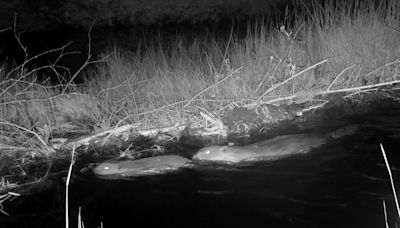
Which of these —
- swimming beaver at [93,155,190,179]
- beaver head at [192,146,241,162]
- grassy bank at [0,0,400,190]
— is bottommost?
swimming beaver at [93,155,190,179]

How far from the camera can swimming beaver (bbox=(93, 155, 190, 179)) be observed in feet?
15.4

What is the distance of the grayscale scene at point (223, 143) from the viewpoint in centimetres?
392

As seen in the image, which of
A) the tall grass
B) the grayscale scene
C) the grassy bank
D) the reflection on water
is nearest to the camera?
the reflection on water

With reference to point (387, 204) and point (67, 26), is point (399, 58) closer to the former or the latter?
point (387, 204)

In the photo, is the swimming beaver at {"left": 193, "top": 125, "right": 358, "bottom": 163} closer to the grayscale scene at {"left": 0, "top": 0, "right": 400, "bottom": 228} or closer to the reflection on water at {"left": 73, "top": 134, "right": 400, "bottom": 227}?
the grayscale scene at {"left": 0, "top": 0, "right": 400, "bottom": 228}

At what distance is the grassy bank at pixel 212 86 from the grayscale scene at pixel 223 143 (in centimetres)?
2

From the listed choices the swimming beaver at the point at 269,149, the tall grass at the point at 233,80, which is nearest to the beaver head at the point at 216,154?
the swimming beaver at the point at 269,149

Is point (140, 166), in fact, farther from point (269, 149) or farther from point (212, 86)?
point (212, 86)

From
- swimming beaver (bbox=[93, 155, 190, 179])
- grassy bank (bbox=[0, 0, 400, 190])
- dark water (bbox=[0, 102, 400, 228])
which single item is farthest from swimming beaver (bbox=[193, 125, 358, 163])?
grassy bank (bbox=[0, 0, 400, 190])

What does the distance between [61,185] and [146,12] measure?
11.0m

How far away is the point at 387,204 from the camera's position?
3.67 metres

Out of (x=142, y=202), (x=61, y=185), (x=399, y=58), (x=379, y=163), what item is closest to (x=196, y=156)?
(x=142, y=202)

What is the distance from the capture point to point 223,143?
5.30 metres

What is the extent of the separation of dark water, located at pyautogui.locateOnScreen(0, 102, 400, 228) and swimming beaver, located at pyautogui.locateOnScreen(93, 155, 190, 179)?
0.12 meters
